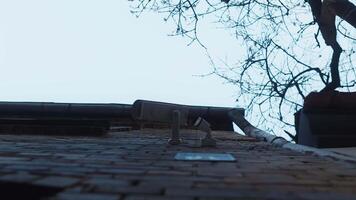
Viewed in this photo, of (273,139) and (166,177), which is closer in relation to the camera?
(166,177)

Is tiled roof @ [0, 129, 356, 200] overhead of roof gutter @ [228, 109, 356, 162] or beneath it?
overhead

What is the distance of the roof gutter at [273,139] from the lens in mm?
3312

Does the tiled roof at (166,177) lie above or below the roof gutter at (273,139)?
above

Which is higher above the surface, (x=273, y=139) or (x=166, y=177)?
(x=166, y=177)

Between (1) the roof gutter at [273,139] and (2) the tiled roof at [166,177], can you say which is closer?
(2) the tiled roof at [166,177]

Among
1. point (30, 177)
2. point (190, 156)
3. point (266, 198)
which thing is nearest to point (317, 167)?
point (190, 156)

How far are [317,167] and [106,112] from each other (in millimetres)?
5961

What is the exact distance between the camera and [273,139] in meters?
4.90

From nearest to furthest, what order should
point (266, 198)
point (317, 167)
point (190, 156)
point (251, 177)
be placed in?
point (266, 198)
point (251, 177)
point (317, 167)
point (190, 156)

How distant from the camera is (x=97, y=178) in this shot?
6.51ft

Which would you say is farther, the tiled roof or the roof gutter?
the roof gutter

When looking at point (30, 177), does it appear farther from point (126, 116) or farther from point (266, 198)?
point (126, 116)

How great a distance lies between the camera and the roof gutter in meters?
3.31

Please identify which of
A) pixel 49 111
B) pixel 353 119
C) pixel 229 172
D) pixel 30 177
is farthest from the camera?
pixel 49 111
